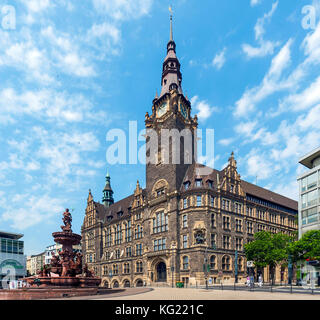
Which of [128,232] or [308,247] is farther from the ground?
[308,247]

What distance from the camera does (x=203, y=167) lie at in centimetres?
6231

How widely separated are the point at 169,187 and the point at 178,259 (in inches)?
517

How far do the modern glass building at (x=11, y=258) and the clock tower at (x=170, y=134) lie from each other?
42181 millimetres

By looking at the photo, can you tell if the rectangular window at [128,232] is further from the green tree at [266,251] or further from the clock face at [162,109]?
the green tree at [266,251]

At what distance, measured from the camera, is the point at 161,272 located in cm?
5947

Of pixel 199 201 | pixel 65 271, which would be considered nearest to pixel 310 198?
pixel 199 201

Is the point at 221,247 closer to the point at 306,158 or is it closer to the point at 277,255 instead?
the point at 277,255

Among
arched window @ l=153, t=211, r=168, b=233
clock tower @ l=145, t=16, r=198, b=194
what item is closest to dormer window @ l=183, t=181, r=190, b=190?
clock tower @ l=145, t=16, r=198, b=194

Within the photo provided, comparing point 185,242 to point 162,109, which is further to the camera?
point 162,109

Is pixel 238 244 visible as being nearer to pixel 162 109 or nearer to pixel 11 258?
pixel 162 109

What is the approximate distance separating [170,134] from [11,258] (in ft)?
175

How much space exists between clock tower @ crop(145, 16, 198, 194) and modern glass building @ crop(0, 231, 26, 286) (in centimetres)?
4218

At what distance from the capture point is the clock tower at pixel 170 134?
2457 inches
